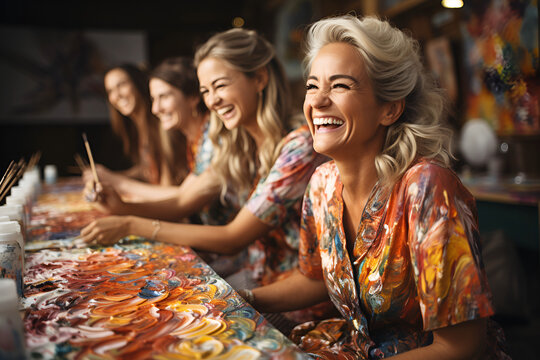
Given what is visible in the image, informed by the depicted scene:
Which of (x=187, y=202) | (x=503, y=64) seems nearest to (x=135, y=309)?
(x=187, y=202)

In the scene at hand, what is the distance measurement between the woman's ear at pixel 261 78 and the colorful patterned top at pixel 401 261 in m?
0.71

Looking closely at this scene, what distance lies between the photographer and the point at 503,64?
3342mm

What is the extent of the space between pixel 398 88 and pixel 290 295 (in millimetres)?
758

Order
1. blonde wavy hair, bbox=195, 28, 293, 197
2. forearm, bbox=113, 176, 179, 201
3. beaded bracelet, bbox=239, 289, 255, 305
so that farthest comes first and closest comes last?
forearm, bbox=113, 176, 179, 201, blonde wavy hair, bbox=195, 28, 293, 197, beaded bracelet, bbox=239, 289, 255, 305

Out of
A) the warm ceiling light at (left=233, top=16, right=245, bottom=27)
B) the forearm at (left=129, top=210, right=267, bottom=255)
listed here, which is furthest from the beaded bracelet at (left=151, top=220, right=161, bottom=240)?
the warm ceiling light at (left=233, top=16, right=245, bottom=27)

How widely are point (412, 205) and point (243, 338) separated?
49 cm

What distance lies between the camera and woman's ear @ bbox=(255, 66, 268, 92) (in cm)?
208

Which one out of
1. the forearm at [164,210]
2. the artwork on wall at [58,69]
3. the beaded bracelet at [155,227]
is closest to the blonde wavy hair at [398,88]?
the beaded bracelet at [155,227]

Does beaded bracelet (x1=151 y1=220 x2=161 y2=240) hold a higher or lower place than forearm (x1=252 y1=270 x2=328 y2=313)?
higher

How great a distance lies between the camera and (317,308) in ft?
5.74

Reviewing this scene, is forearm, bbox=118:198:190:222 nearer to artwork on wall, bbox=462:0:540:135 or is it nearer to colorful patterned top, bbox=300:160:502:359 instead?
colorful patterned top, bbox=300:160:502:359

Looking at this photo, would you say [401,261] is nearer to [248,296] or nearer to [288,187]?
[248,296]

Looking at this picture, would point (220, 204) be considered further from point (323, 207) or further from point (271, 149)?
point (323, 207)

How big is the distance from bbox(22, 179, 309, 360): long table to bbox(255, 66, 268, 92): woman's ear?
2.62 ft
